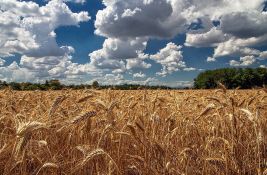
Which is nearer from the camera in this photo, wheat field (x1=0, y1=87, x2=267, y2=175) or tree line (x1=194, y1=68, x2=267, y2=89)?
wheat field (x1=0, y1=87, x2=267, y2=175)

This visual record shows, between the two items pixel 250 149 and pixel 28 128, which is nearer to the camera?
pixel 28 128

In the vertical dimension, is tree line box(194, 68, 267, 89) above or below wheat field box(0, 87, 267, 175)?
above

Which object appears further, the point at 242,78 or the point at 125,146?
the point at 242,78

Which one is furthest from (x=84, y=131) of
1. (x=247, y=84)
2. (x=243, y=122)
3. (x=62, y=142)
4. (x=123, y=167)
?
(x=247, y=84)

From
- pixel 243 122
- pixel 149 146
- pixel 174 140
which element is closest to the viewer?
pixel 149 146

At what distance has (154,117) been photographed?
5590mm

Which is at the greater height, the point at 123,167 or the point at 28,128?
the point at 28,128

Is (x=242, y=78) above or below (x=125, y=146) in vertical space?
above

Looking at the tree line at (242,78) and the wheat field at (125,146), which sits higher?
the tree line at (242,78)

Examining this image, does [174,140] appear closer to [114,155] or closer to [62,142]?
[114,155]

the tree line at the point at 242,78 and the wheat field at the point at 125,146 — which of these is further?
the tree line at the point at 242,78

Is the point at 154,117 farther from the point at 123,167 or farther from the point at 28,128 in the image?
the point at 28,128

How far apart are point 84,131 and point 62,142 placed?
0.34 m

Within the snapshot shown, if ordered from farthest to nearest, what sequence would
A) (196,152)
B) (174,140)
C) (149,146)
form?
(174,140), (196,152), (149,146)
